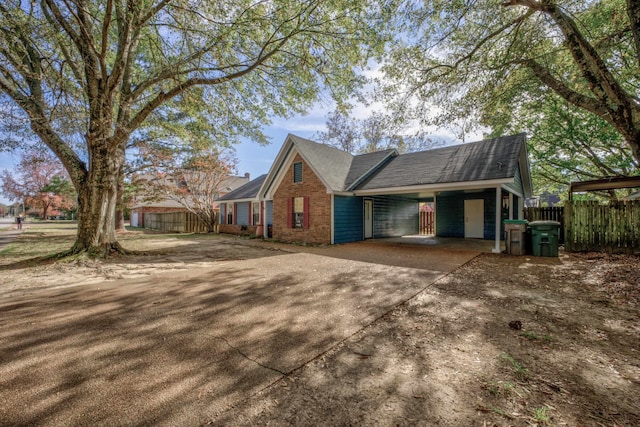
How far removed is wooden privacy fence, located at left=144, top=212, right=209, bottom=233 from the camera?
838 inches

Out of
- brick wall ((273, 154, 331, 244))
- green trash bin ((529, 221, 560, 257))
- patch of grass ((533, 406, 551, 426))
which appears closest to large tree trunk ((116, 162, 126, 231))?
brick wall ((273, 154, 331, 244))

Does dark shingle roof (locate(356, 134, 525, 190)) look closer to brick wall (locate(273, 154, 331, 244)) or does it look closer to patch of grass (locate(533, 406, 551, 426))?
brick wall (locate(273, 154, 331, 244))

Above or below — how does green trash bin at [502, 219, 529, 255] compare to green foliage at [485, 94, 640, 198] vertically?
below

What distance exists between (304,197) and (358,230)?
10.6 feet

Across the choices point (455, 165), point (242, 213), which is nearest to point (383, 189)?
point (455, 165)

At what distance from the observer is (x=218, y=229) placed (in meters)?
20.5

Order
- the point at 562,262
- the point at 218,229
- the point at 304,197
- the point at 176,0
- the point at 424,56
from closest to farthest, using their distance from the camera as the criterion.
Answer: the point at 176,0 → the point at 562,262 → the point at 424,56 → the point at 304,197 → the point at 218,229

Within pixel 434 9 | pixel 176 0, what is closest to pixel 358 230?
pixel 434 9

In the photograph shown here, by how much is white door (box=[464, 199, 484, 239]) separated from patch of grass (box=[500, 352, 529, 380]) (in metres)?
13.2

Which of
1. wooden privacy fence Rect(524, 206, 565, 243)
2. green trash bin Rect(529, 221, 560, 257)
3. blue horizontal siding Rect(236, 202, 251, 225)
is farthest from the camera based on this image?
blue horizontal siding Rect(236, 202, 251, 225)

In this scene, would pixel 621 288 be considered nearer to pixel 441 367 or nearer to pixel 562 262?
pixel 562 262

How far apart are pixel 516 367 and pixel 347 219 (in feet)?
34.8

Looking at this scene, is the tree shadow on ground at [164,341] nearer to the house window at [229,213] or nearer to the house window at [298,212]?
the house window at [298,212]

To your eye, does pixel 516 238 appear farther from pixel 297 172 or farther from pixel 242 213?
pixel 242 213
